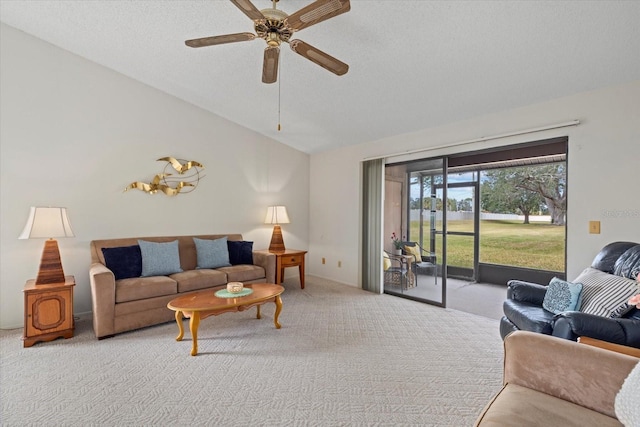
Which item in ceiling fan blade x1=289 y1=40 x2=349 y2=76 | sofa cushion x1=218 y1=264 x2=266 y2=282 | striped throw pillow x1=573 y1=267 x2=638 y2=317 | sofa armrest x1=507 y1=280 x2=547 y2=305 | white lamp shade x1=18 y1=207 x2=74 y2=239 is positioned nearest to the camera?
striped throw pillow x1=573 y1=267 x2=638 y2=317

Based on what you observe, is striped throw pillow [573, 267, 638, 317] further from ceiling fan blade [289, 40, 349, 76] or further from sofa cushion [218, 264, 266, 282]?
sofa cushion [218, 264, 266, 282]

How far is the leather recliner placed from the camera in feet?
5.66

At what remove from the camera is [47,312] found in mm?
2775

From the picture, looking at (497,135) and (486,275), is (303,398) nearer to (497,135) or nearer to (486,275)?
(497,135)

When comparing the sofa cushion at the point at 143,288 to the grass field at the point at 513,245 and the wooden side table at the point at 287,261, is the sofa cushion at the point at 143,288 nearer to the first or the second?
the wooden side table at the point at 287,261

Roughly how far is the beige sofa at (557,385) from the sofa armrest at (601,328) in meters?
0.53

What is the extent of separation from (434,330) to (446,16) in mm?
2895

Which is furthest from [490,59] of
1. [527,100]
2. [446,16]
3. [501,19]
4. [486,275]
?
[486,275]

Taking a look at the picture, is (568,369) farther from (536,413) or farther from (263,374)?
(263,374)

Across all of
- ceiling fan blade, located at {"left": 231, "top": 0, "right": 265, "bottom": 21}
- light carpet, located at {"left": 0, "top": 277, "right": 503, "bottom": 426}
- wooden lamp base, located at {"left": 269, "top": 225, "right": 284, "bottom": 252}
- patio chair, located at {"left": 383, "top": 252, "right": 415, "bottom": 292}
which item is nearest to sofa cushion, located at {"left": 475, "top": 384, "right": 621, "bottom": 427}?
light carpet, located at {"left": 0, "top": 277, "right": 503, "bottom": 426}

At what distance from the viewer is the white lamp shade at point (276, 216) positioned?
5.03m

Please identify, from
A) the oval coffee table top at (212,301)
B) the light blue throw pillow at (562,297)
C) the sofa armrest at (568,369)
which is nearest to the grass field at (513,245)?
the light blue throw pillow at (562,297)

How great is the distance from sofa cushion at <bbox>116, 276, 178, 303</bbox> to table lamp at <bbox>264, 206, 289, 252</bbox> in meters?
1.85

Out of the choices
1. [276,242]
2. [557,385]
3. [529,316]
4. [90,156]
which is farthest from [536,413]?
[90,156]
